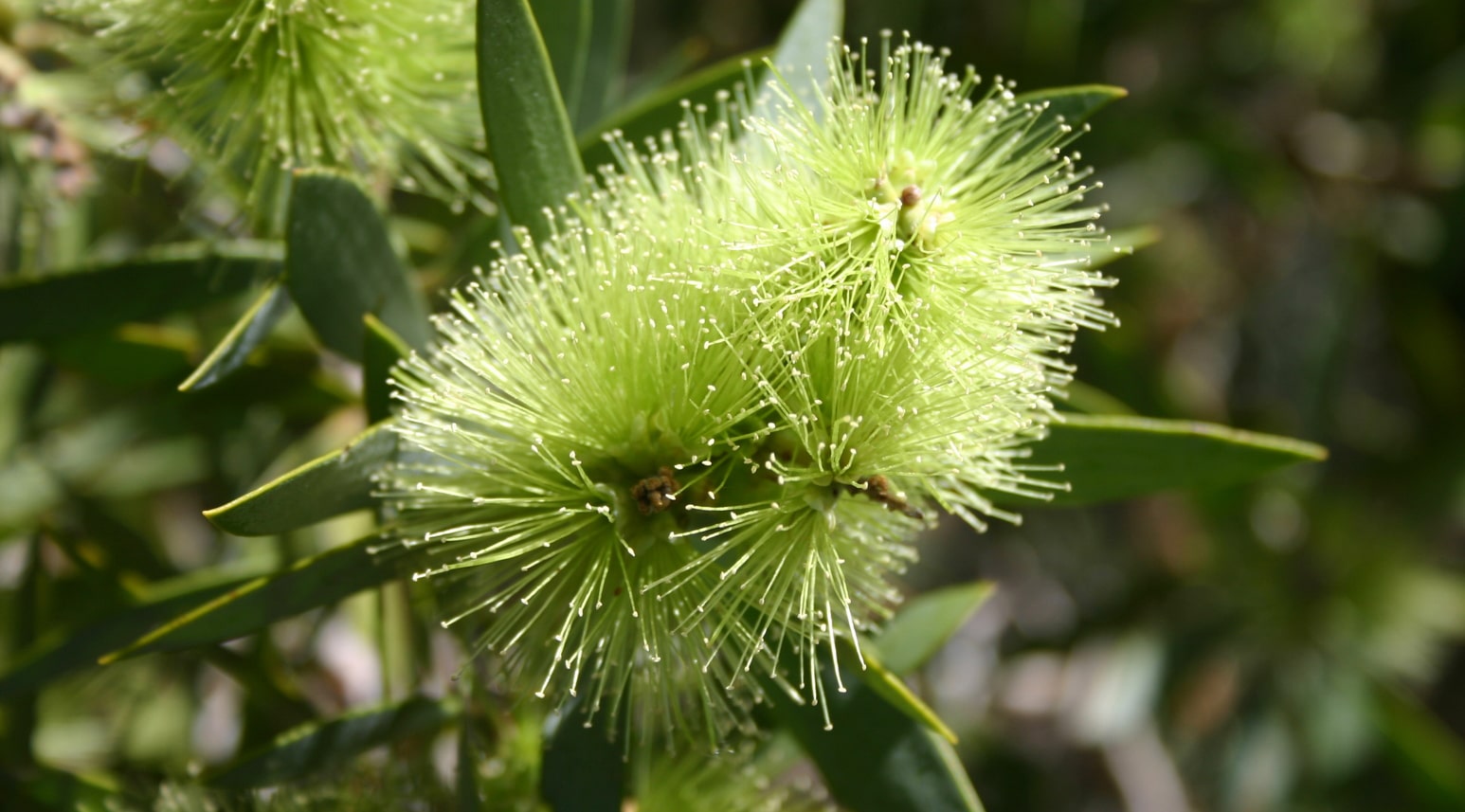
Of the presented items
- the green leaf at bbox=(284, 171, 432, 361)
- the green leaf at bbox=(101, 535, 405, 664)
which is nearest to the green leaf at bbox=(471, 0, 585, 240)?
the green leaf at bbox=(284, 171, 432, 361)

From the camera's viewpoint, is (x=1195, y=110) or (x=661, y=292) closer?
(x=661, y=292)

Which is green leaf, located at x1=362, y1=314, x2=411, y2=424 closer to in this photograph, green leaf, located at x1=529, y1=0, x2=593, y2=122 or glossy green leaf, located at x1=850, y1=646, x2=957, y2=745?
green leaf, located at x1=529, y1=0, x2=593, y2=122

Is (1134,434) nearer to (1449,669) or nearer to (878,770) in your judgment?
(878,770)

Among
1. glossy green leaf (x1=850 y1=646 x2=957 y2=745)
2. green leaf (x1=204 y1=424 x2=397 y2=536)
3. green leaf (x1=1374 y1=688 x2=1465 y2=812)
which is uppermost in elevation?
green leaf (x1=204 y1=424 x2=397 y2=536)

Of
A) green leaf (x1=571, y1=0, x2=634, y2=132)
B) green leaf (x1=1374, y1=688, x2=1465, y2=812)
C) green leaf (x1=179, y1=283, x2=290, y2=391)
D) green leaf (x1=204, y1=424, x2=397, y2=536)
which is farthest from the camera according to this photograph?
green leaf (x1=1374, y1=688, x2=1465, y2=812)

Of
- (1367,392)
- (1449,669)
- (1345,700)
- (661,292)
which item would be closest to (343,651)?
(661,292)

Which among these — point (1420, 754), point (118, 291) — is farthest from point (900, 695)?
point (1420, 754)
